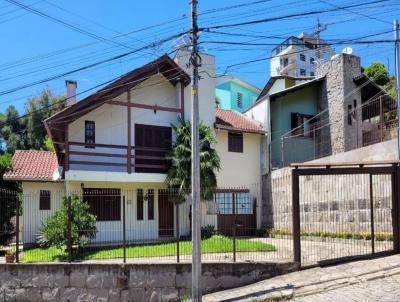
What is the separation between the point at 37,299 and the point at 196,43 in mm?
8309

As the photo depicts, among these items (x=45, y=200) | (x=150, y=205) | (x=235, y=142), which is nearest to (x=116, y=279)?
(x=45, y=200)

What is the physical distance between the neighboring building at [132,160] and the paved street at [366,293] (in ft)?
29.2

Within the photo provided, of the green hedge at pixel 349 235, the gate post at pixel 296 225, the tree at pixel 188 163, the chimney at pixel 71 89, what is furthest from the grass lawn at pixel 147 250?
the chimney at pixel 71 89

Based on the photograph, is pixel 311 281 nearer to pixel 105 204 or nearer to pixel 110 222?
pixel 110 222

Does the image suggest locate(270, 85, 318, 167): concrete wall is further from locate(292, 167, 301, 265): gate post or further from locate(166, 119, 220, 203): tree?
locate(292, 167, 301, 265): gate post

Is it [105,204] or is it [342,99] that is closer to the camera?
[105,204]

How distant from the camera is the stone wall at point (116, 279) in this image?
13281 mm

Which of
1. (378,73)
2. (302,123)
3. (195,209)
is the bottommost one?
(195,209)

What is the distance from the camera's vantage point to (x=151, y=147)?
75.3 ft

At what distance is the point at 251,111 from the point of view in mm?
27625

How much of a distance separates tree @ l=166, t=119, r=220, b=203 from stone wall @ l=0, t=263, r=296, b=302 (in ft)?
25.0

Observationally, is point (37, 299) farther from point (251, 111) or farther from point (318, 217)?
point (251, 111)

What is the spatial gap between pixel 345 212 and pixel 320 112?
10.3 meters

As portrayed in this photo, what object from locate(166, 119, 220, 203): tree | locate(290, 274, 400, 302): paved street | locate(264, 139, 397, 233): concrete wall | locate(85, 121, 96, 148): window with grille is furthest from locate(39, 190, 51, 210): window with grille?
locate(290, 274, 400, 302): paved street
